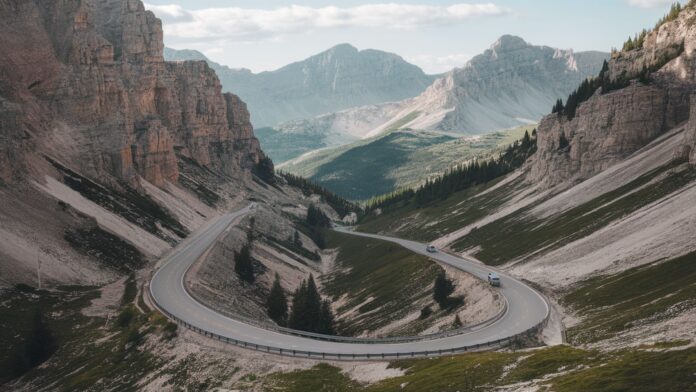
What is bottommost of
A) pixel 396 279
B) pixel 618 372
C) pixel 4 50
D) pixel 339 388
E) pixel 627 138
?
pixel 396 279

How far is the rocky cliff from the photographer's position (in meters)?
134

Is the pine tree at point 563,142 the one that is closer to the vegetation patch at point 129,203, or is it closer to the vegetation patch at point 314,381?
the vegetation patch at point 129,203

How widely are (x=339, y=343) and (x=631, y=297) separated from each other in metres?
30.6

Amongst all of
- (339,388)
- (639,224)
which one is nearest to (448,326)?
(339,388)

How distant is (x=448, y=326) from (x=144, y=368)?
116ft

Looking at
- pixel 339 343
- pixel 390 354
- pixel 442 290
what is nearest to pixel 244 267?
pixel 442 290

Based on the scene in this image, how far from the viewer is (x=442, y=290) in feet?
298

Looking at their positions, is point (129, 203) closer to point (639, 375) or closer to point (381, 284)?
point (381, 284)

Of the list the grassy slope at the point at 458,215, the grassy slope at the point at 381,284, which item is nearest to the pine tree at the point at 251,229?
the grassy slope at the point at 381,284

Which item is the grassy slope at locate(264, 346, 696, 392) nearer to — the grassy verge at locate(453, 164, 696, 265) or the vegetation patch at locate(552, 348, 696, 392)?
the vegetation patch at locate(552, 348, 696, 392)

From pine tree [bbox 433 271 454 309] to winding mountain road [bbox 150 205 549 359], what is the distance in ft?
25.0

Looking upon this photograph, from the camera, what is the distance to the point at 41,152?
431 feet

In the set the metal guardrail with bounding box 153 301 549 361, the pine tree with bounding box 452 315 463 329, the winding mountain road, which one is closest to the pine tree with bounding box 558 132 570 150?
the winding mountain road

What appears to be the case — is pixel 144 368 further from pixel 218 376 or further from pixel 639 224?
pixel 639 224
